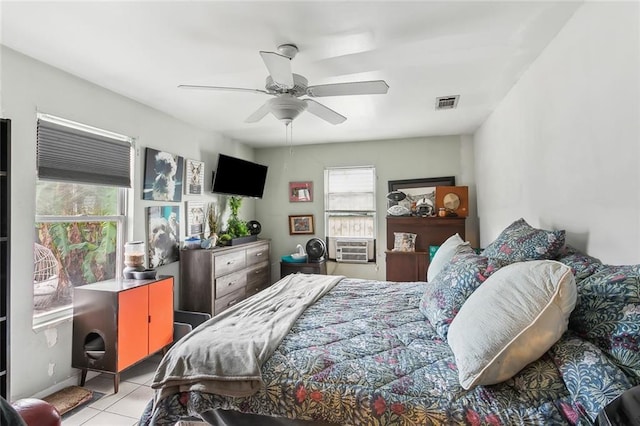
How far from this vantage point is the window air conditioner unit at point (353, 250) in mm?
4859

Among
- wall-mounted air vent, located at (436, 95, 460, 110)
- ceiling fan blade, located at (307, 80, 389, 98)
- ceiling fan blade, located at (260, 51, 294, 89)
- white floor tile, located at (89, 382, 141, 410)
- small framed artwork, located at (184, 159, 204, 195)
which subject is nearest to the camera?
ceiling fan blade, located at (260, 51, 294, 89)

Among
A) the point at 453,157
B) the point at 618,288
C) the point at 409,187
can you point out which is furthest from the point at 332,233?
the point at 618,288

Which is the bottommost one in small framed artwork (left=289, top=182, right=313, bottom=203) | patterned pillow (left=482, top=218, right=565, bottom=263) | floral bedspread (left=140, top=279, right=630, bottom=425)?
floral bedspread (left=140, top=279, right=630, bottom=425)

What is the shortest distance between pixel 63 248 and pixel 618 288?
11.2 ft

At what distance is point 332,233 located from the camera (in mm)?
5031

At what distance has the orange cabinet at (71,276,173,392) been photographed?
2408mm

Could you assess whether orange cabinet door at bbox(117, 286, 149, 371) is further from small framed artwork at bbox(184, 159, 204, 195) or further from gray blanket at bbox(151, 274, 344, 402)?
small framed artwork at bbox(184, 159, 204, 195)

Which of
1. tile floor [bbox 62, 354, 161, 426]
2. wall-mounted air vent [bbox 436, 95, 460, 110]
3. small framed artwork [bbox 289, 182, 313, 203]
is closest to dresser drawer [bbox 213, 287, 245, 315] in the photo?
tile floor [bbox 62, 354, 161, 426]

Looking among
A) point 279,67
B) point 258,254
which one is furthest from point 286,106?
point 258,254

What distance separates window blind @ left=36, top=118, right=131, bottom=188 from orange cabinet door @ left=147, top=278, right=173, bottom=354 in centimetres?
102

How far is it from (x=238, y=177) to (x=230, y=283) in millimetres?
1494

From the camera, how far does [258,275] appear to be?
4.58m

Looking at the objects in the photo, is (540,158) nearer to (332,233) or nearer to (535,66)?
(535,66)

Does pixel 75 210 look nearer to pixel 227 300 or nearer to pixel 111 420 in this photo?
pixel 111 420
